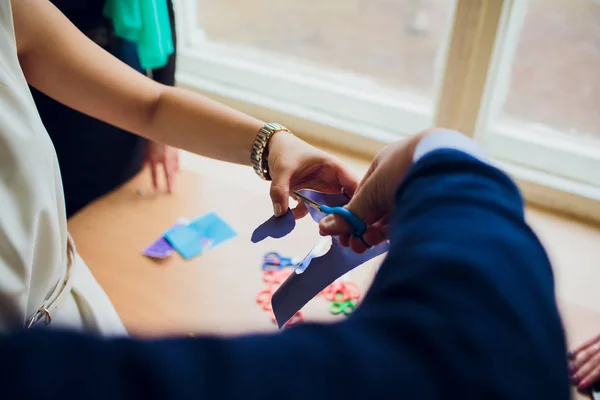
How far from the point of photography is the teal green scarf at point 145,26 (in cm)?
88

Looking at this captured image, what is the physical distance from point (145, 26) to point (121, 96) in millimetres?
248

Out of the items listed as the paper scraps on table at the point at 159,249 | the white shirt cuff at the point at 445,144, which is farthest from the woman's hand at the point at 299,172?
the paper scraps on table at the point at 159,249

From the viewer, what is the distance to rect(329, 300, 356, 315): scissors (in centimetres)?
82

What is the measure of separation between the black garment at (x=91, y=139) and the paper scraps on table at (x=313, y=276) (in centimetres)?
52

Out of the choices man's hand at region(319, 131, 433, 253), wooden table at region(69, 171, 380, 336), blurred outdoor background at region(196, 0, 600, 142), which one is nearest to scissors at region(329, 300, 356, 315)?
wooden table at region(69, 171, 380, 336)

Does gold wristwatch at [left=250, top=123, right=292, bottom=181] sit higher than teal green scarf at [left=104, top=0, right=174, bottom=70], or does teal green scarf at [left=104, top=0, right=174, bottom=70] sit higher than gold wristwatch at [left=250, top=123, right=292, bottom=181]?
teal green scarf at [left=104, top=0, right=174, bottom=70]

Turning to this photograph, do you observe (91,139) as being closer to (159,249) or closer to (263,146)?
(159,249)

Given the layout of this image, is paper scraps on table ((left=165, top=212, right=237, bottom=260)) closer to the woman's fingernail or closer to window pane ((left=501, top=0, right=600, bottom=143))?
the woman's fingernail

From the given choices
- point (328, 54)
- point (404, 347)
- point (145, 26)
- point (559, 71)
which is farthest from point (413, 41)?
point (404, 347)

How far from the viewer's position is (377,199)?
18.3 inches

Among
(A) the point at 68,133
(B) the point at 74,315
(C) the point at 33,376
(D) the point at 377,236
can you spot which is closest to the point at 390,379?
(C) the point at 33,376

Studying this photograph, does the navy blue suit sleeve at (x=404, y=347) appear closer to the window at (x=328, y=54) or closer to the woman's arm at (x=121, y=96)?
the woman's arm at (x=121, y=96)

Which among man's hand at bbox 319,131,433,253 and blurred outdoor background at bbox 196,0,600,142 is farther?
blurred outdoor background at bbox 196,0,600,142

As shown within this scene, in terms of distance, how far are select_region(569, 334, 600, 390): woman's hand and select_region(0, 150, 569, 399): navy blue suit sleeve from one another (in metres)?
0.51
